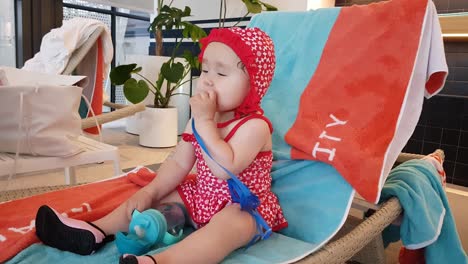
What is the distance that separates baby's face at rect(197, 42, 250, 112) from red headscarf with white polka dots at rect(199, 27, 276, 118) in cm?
1

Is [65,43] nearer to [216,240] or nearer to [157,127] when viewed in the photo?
[157,127]

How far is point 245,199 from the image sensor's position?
0.76 m

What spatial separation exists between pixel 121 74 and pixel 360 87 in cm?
193

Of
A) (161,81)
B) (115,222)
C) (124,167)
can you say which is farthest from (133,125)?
(115,222)

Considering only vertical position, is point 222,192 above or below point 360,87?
below

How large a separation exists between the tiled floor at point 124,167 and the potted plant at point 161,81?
4.6 inches

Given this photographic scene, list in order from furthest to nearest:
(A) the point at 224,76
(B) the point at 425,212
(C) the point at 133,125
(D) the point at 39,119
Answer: (C) the point at 133,125 < (D) the point at 39,119 < (B) the point at 425,212 < (A) the point at 224,76

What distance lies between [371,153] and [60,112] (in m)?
0.84

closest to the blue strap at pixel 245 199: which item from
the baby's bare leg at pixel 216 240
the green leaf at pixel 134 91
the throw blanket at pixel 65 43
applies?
the baby's bare leg at pixel 216 240

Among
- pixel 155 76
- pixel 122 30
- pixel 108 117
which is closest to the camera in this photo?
pixel 108 117

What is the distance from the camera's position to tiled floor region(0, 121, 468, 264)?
5.18 ft

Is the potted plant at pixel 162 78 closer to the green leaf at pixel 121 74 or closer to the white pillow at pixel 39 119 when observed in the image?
the green leaf at pixel 121 74

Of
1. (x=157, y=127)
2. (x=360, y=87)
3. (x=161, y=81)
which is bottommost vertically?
(x=157, y=127)

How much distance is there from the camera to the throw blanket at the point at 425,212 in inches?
37.5
